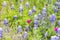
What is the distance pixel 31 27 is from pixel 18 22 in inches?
6.9

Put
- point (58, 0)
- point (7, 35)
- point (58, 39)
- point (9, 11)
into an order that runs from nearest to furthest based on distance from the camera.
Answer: point (58, 39), point (7, 35), point (9, 11), point (58, 0)

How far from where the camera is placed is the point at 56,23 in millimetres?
2664

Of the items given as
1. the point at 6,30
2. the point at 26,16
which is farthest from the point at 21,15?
the point at 6,30

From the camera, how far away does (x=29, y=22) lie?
2.69 metres

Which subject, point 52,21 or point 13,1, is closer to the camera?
point 52,21

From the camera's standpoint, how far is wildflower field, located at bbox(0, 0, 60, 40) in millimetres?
2336

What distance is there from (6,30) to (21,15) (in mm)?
498

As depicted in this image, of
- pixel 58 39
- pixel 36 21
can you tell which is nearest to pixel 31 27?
pixel 36 21

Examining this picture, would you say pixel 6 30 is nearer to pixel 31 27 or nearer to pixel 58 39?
pixel 31 27

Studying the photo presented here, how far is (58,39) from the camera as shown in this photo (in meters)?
2.03

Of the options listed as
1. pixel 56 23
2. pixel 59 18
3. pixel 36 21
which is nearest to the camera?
pixel 36 21

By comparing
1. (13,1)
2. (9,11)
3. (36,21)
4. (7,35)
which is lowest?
(7,35)

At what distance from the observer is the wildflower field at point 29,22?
7.66ft

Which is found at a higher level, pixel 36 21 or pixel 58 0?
pixel 58 0
